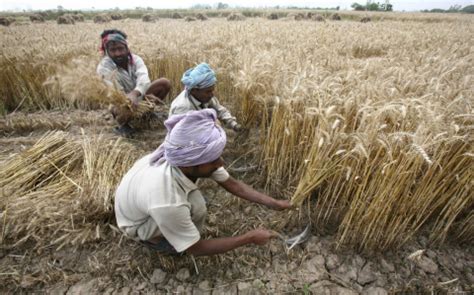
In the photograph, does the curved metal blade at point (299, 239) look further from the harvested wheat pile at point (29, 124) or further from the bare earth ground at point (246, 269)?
the harvested wheat pile at point (29, 124)

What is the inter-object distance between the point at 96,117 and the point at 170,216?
3.17 m

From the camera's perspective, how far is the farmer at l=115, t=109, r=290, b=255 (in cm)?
148

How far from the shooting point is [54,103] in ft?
15.4

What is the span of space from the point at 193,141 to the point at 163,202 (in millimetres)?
366

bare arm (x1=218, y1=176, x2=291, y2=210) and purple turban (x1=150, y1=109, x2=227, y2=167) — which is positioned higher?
purple turban (x1=150, y1=109, x2=227, y2=167)

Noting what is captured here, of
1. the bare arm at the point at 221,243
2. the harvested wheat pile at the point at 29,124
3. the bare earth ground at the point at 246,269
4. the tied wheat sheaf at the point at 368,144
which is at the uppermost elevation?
the tied wheat sheaf at the point at 368,144

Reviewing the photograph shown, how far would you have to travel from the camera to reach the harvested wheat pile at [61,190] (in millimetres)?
2096

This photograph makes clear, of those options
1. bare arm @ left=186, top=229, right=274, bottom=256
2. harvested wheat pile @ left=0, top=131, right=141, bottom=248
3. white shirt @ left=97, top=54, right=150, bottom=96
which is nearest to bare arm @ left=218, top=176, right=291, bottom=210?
bare arm @ left=186, top=229, right=274, bottom=256

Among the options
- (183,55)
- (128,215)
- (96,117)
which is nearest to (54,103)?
(96,117)

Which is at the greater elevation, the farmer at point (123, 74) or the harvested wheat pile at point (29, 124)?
the farmer at point (123, 74)

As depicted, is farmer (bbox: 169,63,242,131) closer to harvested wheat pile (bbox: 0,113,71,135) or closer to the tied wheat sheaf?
the tied wheat sheaf

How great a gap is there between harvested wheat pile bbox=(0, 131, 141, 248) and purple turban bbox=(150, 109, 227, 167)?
40.9 inches

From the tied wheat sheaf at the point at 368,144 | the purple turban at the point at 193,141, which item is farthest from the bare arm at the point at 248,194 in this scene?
the purple turban at the point at 193,141

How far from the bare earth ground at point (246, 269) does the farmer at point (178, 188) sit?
0.33 m
